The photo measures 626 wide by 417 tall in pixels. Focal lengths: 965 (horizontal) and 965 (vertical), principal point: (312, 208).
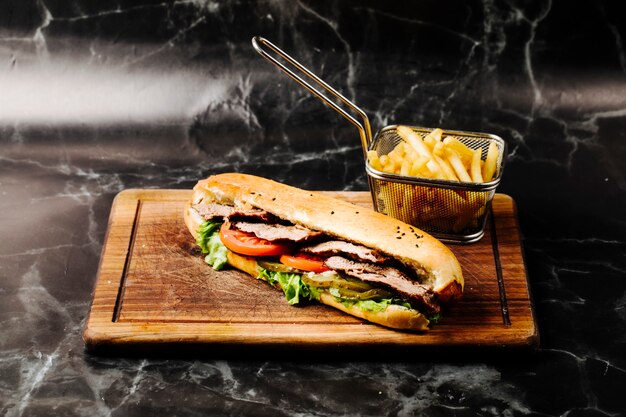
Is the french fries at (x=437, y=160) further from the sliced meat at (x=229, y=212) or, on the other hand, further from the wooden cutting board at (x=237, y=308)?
the sliced meat at (x=229, y=212)

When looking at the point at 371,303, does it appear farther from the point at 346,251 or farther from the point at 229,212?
the point at 229,212

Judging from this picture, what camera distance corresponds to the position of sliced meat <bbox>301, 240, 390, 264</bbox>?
16.7 ft

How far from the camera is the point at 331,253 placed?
17.1 feet

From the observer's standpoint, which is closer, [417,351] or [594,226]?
[417,351]

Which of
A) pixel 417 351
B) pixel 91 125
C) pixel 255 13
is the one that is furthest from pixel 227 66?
pixel 417 351

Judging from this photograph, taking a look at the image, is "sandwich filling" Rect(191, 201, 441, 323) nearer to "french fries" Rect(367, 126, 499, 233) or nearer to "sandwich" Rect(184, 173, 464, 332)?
"sandwich" Rect(184, 173, 464, 332)

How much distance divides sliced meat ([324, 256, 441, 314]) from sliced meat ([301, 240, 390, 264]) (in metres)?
0.04

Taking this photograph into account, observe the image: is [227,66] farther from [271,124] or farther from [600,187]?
[600,187]

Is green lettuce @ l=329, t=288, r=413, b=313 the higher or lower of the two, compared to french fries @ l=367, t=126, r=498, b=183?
lower

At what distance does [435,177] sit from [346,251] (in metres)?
0.72

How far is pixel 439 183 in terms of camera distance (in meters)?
5.43

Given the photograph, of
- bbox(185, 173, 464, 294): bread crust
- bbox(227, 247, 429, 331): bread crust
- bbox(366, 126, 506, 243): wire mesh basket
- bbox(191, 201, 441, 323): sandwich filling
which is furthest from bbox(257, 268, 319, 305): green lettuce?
bbox(366, 126, 506, 243): wire mesh basket

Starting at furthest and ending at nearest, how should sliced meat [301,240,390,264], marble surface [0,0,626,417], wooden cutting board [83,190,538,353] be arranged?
1. marble surface [0,0,626,417]
2. sliced meat [301,240,390,264]
3. wooden cutting board [83,190,538,353]

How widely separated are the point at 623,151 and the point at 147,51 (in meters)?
3.59
